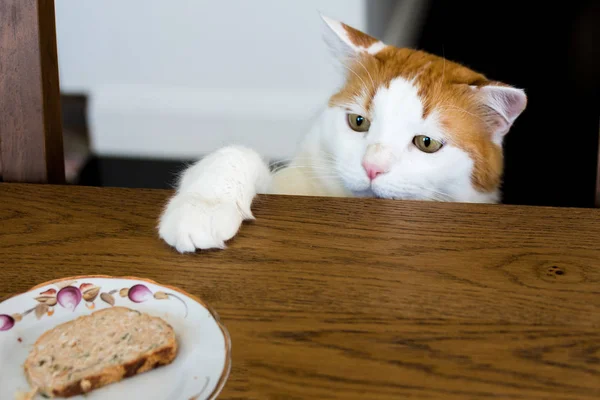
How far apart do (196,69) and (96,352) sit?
1.82 m

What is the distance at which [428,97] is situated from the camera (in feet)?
3.91

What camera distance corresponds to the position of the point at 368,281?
2.28ft

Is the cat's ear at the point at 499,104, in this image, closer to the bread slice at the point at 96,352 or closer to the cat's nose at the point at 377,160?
the cat's nose at the point at 377,160

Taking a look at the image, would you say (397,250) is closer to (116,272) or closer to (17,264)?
(116,272)

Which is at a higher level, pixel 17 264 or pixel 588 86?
pixel 588 86

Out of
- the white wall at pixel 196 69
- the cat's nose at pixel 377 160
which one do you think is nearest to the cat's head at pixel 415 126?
the cat's nose at pixel 377 160

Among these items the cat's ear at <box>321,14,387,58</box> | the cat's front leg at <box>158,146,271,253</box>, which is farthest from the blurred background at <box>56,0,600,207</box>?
the cat's front leg at <box>158,146,271,253</box>

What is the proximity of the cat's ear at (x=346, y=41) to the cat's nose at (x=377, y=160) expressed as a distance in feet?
0.80

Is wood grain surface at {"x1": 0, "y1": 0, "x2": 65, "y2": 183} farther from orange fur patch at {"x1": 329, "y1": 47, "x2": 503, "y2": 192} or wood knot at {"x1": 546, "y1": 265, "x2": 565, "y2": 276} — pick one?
wood knot at {"x1": 546, "y1": 265, "x2": 565, "y2": 276}

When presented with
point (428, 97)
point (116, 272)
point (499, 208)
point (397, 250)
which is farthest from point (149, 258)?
point (428, 97)

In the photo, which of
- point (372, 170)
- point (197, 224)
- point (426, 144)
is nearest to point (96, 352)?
point (197, 224)

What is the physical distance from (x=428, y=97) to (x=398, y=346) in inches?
27.8

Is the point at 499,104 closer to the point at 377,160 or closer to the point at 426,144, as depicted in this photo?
the point at 426,144

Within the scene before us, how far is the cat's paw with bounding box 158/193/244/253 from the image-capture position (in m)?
0.77
